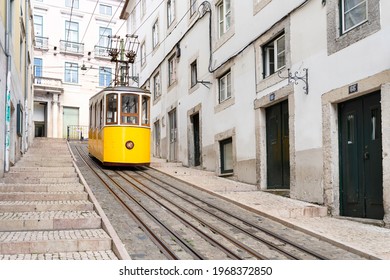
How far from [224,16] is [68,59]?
24.4 meters

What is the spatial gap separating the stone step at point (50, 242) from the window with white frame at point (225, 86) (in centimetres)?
804

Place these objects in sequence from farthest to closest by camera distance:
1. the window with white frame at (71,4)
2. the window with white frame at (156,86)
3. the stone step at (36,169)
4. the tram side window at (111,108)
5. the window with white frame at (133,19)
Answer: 1. the window with white frame at (71,4)
2. the window with white frame at (133,19)
3. the window with white frame at (156,86)
4. the tram side window at (111,108)
5. the stone step at (36,169)

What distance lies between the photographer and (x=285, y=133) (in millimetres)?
10789

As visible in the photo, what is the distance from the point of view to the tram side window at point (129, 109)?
14906mm

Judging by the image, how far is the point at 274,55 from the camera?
11.3m

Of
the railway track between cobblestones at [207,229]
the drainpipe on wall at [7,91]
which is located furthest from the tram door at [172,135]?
the drainpipe on wall at [7,91]

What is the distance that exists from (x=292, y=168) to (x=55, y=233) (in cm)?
528

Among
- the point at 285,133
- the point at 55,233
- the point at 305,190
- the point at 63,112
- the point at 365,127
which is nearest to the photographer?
the point at 55,233

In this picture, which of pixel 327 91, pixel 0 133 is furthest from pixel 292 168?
pixel 0 133

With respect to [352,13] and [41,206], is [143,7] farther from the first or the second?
[41,206]

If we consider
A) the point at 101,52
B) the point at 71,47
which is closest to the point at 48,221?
the point at 71,47

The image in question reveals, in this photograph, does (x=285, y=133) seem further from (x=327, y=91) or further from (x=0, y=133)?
(x=0, y=133)

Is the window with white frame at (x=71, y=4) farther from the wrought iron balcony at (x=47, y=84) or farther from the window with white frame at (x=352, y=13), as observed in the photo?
the window with white frame at (x=352, y=13)

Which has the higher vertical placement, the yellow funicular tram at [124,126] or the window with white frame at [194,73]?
the window with white frame at [194,73]
